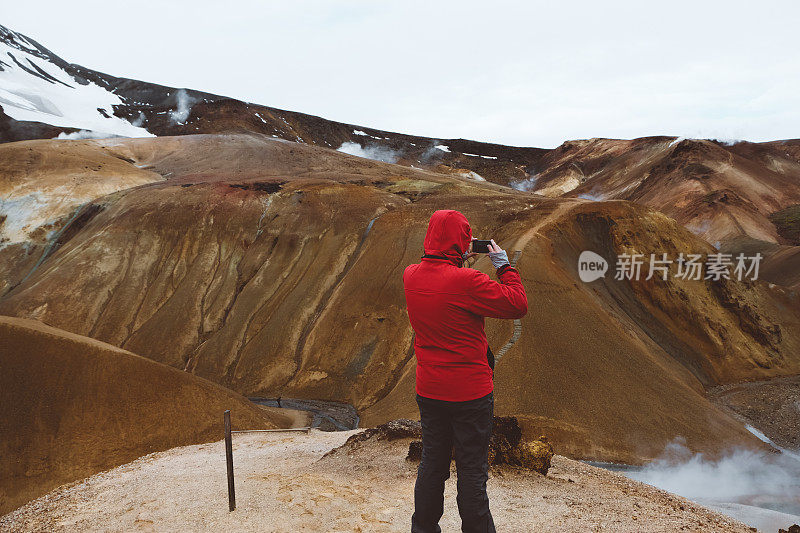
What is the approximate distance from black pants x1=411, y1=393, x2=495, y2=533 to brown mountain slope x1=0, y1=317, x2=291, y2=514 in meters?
7.53

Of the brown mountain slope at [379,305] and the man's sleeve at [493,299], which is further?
the brown mountain slope at [379,305]

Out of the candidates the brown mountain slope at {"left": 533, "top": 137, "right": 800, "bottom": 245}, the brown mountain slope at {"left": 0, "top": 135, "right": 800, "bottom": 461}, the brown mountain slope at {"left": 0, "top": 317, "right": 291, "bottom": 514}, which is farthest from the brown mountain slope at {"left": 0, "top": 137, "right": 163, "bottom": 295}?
the brown mountain slope at {"left": 533, "top": 137, "right": 800, "bottom": 245}

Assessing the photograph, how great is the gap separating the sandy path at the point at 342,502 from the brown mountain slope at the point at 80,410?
1037mm

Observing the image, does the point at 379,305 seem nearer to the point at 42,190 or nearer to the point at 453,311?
the point at 453,311

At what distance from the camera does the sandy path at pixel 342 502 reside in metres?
4.36

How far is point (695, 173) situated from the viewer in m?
41.8

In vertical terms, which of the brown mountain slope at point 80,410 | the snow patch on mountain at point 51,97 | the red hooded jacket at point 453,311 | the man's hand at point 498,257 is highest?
the snow patch on mountain at point 51,97

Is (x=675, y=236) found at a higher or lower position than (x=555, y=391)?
higher

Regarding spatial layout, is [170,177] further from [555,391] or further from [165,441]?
[555,391]

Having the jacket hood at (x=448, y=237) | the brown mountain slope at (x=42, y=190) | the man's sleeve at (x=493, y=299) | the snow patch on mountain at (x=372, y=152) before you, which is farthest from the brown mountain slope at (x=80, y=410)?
the snow patch on mountain at (x=372, y=152)

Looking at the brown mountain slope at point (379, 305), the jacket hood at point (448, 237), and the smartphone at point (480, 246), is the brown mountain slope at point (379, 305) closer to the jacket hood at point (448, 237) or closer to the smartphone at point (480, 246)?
the smartphone at point (480, 246)

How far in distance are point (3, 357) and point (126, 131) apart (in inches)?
2103

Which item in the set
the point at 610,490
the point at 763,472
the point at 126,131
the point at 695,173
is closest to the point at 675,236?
the point at 763,472

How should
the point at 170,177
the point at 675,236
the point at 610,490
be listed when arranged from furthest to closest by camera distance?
the point at 170,177, the point at 675,236, the point at 610,490
